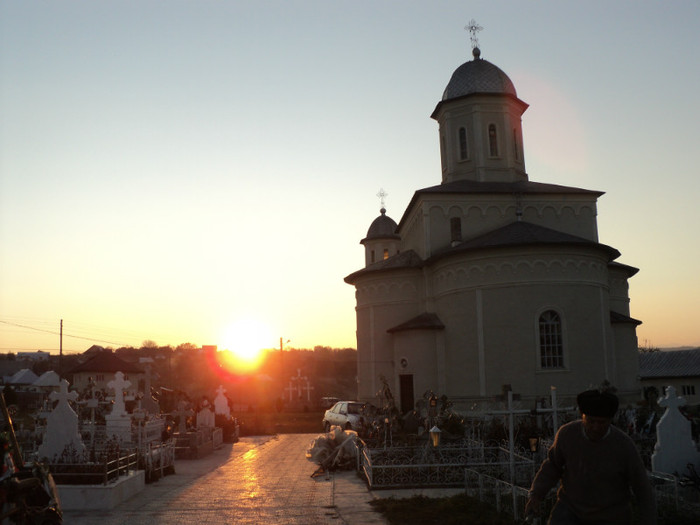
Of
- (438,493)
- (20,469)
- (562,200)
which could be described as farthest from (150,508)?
(562,200)

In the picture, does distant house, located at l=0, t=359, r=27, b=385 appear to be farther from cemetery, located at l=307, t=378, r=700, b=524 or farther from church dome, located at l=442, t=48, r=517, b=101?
cemetery, located at l=307, t=378, r=700, b=524

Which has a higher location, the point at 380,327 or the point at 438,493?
the point at 380,327

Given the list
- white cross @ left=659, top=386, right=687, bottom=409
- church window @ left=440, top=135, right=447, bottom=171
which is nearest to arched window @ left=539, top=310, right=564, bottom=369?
church window @ left=440, top=135, right=447, bottom=171

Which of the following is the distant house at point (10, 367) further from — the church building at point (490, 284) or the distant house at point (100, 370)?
the church building at point (490, 284)

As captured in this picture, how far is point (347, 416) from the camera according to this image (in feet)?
79.2

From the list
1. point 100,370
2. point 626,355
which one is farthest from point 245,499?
point 100,370

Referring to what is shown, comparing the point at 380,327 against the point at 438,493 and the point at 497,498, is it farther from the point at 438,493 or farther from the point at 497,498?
the point at 497,498

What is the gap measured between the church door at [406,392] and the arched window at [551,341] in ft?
18.6

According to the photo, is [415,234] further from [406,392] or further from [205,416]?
[205,416]

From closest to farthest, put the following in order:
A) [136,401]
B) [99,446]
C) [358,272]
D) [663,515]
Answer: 1. [663,515]
2. [99,446]
3. [136,401]
4. [358,272]

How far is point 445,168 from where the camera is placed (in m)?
31.2

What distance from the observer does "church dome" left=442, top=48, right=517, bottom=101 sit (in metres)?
30.0

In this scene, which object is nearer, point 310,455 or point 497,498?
point 497,498

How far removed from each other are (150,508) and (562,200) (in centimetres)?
2216
